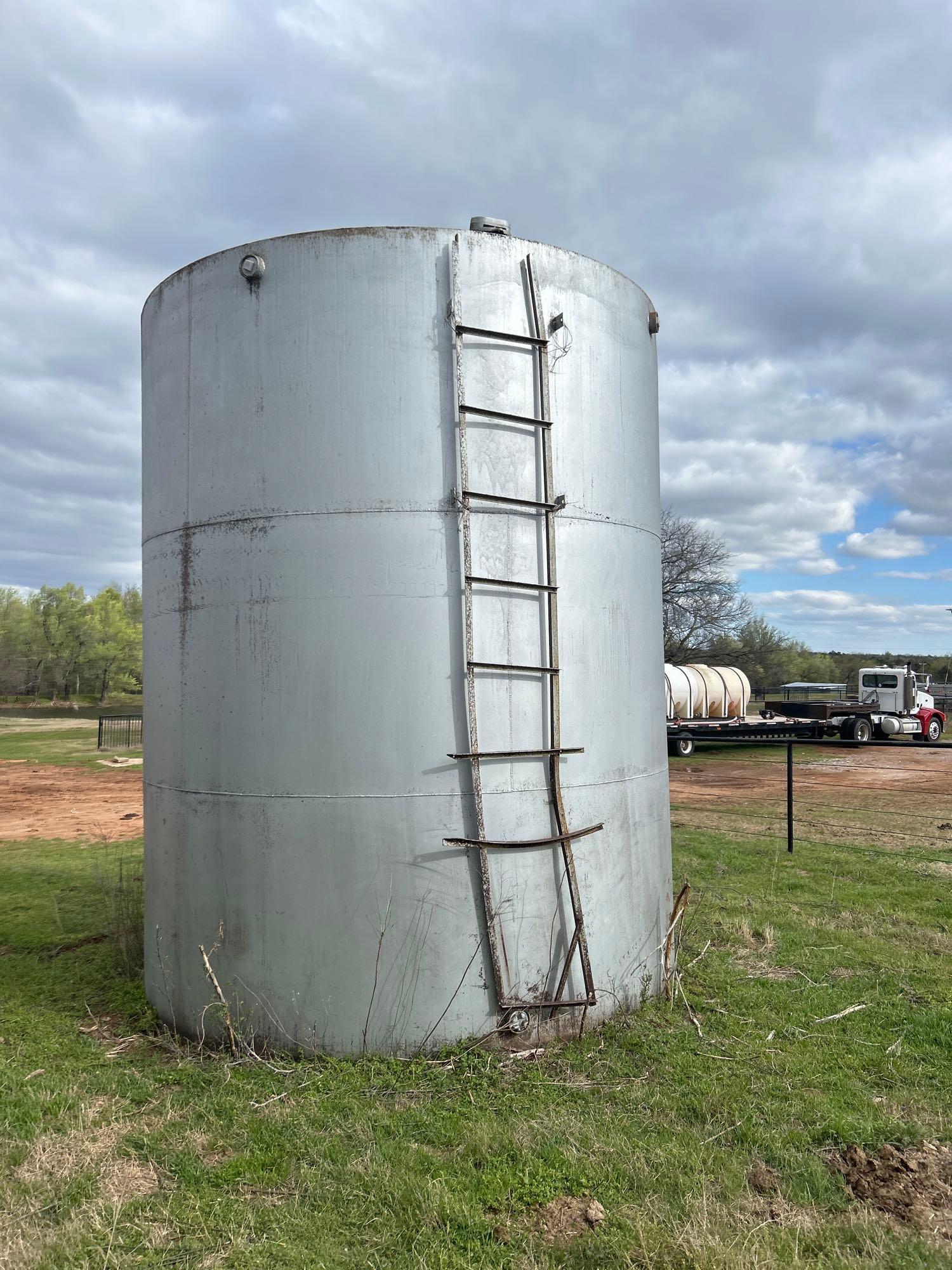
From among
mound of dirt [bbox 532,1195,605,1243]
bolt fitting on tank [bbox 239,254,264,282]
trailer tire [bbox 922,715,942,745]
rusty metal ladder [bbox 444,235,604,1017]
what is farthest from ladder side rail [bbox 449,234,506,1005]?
trailer tire [bbox 922,715,942,745]

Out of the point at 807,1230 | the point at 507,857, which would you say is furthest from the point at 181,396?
the point at 807,1230

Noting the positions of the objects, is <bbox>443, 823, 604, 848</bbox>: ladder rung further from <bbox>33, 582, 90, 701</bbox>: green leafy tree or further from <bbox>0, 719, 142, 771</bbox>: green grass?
<bbox>33, 582, 90, 701</bbox>: green leafy tree

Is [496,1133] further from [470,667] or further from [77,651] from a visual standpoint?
[77,651]

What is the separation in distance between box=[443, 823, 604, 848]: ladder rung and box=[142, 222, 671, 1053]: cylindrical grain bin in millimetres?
39

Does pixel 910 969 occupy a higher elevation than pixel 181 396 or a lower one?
lower

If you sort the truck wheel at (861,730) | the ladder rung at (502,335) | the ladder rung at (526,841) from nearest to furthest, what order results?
the ladder rung at (526,841), the ladder rung at (502,335), the truck wheel at (861,730)

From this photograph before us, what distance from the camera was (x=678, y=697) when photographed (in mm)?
22453

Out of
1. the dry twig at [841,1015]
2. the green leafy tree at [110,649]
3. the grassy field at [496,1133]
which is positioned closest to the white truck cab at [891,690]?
the grassy field at [496,1133]

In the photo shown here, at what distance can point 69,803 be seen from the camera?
16.1 metres

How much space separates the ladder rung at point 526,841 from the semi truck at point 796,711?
53.6ft

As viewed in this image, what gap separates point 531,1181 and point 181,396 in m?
4.56

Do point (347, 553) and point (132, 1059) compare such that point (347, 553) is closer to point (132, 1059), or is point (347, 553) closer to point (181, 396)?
point (181, 396)

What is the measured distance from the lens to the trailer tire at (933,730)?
92.1 feet

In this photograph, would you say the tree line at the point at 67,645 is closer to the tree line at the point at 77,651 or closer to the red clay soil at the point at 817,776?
the tree line at the point at 77,651
